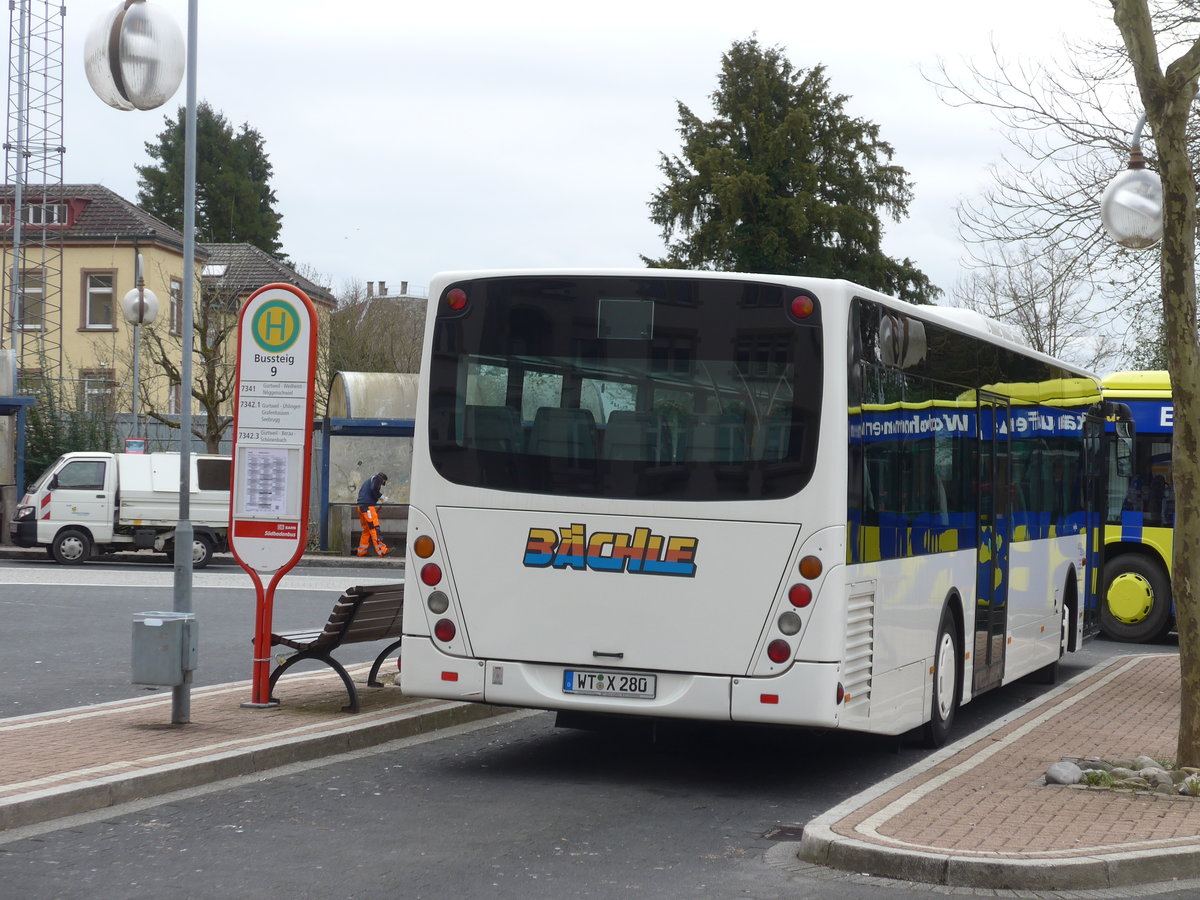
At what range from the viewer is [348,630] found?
37.0ft

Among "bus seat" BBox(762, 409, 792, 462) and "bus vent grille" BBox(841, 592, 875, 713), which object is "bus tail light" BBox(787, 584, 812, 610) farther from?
"bus seat" BBox(762, 409, 792, 462)

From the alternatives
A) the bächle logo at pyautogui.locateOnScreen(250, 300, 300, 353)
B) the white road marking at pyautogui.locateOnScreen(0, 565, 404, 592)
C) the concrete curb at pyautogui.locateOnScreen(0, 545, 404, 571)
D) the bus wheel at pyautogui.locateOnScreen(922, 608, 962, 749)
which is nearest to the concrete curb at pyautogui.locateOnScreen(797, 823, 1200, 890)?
the bus wheel at pyautogui.locateOnScreen(922, 608, 962, 749)

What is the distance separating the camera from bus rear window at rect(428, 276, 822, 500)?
8.98 metres

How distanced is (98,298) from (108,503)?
3075 centimetres

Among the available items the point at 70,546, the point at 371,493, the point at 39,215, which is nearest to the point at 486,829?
the point at 70,546

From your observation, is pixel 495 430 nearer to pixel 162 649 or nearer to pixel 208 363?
pixel 162 649

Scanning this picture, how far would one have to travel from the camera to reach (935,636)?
36.0 ft

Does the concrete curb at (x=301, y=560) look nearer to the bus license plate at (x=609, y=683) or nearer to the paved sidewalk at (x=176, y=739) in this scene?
the paved sidewalk at (x=176, y=739)

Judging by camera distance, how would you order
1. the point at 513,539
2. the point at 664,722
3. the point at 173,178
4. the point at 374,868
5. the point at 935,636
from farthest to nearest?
the point at 173,178 → the point at 664,722 → the point at 935,636 → the point at 513,539 → the point at 374,868

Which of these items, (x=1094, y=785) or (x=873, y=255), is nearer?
(x=1094, y=785)

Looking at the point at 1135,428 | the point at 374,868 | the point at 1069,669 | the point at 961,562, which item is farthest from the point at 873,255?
the point at 374,868

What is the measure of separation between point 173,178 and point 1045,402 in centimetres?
7646

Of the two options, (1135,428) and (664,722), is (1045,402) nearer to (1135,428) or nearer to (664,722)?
(664,722)

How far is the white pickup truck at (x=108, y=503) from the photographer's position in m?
29.7
